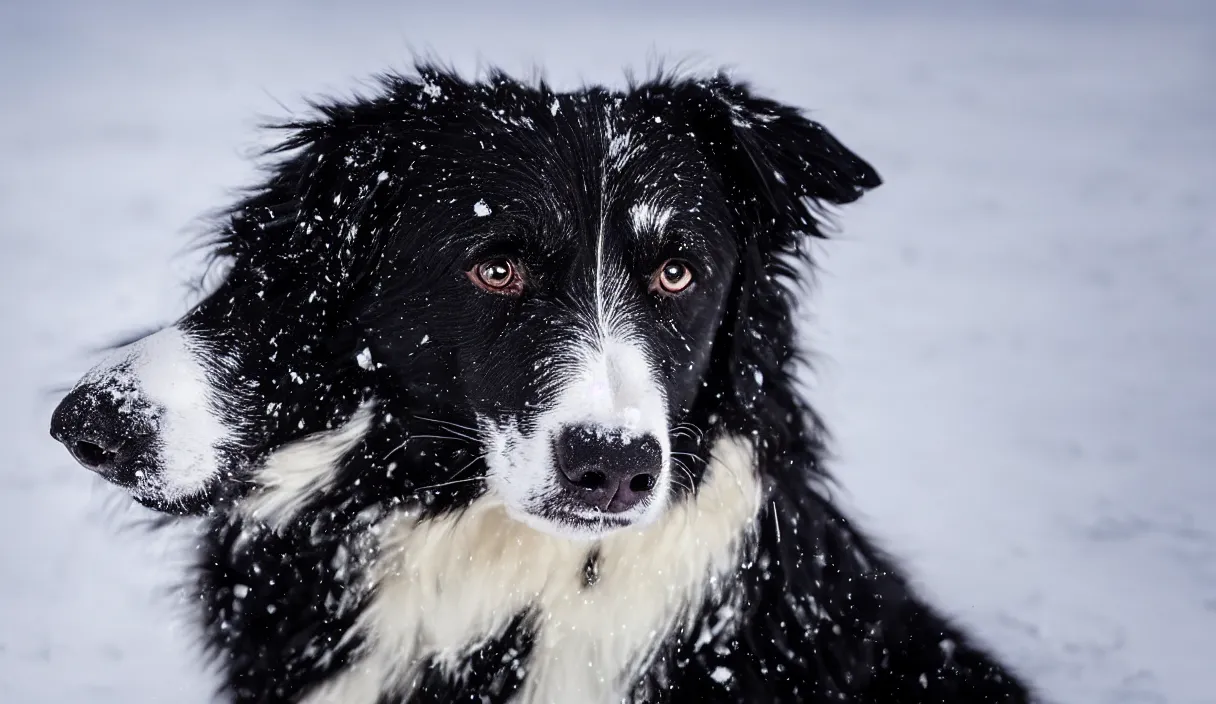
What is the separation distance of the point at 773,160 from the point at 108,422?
1.94m

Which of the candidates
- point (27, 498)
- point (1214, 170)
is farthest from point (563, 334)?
point (1214, 170)

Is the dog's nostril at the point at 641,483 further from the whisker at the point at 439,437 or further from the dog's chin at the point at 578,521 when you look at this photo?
the whisker at the point at 439,437

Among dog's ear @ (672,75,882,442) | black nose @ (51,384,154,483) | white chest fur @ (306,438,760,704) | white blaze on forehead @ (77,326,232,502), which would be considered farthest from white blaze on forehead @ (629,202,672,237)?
black nose @ (51,384,154,483)

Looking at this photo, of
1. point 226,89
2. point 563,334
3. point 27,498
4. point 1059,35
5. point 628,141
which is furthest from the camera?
point 1059,35

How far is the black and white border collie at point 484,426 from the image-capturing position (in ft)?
9.64

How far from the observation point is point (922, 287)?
827 cm

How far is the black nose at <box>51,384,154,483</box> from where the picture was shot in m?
2.80

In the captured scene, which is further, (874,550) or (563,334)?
(874,550)

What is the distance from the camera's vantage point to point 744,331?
3.21 metres

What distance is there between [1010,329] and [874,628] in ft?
16.6

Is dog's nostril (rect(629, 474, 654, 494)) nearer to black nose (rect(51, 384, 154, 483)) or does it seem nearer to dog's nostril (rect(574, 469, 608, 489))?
dog's nostril (rect(574, 469, 608, 489))

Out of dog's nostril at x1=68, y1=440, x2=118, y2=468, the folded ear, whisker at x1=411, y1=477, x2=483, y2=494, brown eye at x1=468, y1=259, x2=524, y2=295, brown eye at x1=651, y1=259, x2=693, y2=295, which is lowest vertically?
dog's nostril at x1=68, y1=440, x2=118, y2=468

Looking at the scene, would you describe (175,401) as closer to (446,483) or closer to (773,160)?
(446,483)

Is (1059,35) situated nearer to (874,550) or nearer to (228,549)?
(874,550)
